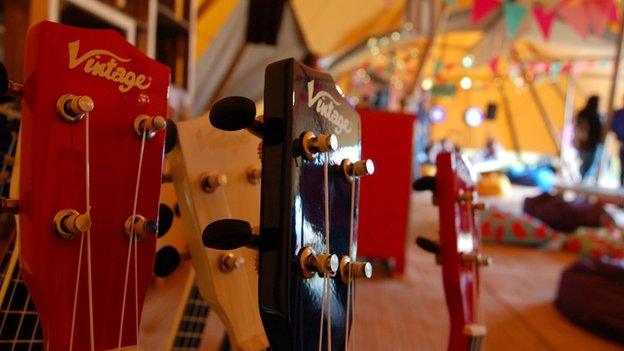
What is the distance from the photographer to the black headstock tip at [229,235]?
0.54m

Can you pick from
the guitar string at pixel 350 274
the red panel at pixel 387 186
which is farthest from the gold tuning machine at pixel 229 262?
the red panel at pixel 387 186

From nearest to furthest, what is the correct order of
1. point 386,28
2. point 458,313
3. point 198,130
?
point 198,130 → point 458,313 → point 386,28

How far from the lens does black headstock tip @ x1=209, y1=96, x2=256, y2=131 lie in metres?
0.56

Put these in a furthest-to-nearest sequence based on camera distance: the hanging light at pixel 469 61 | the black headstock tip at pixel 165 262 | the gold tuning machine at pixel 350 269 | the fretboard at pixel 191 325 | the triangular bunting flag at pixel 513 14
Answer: the hanging light at pixel 469 61 → the triangular bunting flag at pixel 513 14 → the fretboard at pixel 191 325 → the black headstock tip at pixel 165 262 → the gold tuning machine at pixel 350 269

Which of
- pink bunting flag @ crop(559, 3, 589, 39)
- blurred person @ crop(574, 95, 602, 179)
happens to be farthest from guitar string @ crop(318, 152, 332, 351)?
blurred person @ crop(574, 95, 602, 179)

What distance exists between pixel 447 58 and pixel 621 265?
861 cm

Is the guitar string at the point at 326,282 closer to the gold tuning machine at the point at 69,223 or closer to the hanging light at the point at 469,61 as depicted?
the gold tuning machine at the point at 69,223

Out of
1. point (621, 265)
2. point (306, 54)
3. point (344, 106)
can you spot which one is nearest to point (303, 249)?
point (344, 106)

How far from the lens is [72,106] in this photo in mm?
582

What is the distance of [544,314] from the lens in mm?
2117

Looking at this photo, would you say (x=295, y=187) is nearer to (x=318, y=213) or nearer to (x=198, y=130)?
(x=318, y=213)

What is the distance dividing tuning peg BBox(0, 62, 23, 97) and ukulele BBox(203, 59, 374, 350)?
0.76 ft

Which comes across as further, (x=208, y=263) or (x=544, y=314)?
(x=544, y=314)

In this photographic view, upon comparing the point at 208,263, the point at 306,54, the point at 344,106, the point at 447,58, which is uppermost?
the point at 447,58
